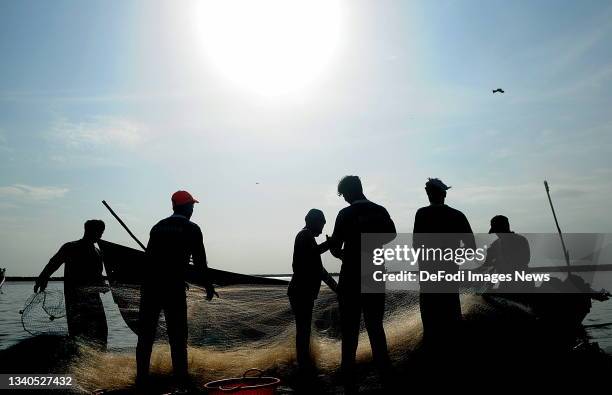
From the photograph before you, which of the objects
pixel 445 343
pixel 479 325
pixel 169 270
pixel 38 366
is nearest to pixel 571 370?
pixel 479 325

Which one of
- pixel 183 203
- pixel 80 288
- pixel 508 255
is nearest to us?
pixel 183 203

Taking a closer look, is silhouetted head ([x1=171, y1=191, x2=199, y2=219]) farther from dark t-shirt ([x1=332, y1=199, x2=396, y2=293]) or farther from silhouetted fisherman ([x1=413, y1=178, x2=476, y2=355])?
silhouetted fisherman ([x1=413, y1=178, x2=476, y2=355])

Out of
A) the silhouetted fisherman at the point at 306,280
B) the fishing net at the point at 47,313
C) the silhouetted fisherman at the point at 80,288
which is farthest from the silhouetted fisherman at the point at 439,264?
the fishing net at the point at 47,313

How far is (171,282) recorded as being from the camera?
4758 mm

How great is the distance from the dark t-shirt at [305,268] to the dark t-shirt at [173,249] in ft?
4.23

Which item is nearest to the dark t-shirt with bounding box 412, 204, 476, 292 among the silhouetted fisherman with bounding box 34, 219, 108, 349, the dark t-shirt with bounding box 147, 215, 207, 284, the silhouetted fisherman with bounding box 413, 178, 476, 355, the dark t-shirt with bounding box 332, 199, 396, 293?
the silhouetted fisherman with bounding box 413, 178, 476, 355

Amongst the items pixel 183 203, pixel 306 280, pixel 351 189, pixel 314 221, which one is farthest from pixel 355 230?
pixel 183 203

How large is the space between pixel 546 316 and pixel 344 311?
369cm

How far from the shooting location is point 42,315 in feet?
21.8

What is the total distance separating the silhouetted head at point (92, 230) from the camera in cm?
693

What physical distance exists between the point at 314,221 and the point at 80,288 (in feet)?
12.6

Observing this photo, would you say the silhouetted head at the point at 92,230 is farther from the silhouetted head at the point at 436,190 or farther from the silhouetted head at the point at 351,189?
the silhouetted head at the point at 436,190

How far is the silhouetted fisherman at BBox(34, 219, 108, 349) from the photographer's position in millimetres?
6508

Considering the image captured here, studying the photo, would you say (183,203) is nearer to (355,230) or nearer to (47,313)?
(355,230)
